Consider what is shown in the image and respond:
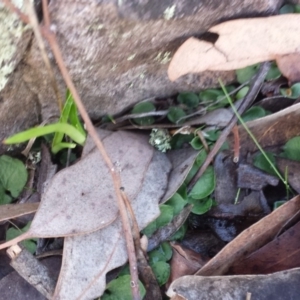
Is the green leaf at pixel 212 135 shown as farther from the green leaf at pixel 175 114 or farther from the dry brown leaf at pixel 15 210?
the dry brown leaf at pixel 15 210

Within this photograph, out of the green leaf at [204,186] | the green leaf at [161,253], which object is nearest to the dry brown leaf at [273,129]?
the green leaf at [204,186]

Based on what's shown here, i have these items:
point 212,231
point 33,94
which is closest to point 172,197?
point 212,231

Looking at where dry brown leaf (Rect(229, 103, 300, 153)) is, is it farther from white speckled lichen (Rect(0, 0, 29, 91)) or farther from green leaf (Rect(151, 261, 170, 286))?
white speckled lichen (Rect(0, 0, 29, 91))

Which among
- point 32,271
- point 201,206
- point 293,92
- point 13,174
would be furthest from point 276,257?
point 13,174

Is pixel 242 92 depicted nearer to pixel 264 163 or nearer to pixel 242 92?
pixel 242 92

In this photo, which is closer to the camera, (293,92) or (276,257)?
(276,257)

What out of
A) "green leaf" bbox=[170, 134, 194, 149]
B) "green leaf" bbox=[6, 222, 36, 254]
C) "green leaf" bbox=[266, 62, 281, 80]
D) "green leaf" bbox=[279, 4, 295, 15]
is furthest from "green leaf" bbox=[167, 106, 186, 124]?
"green leaf" bbox=[6, 222, 36, 254]
